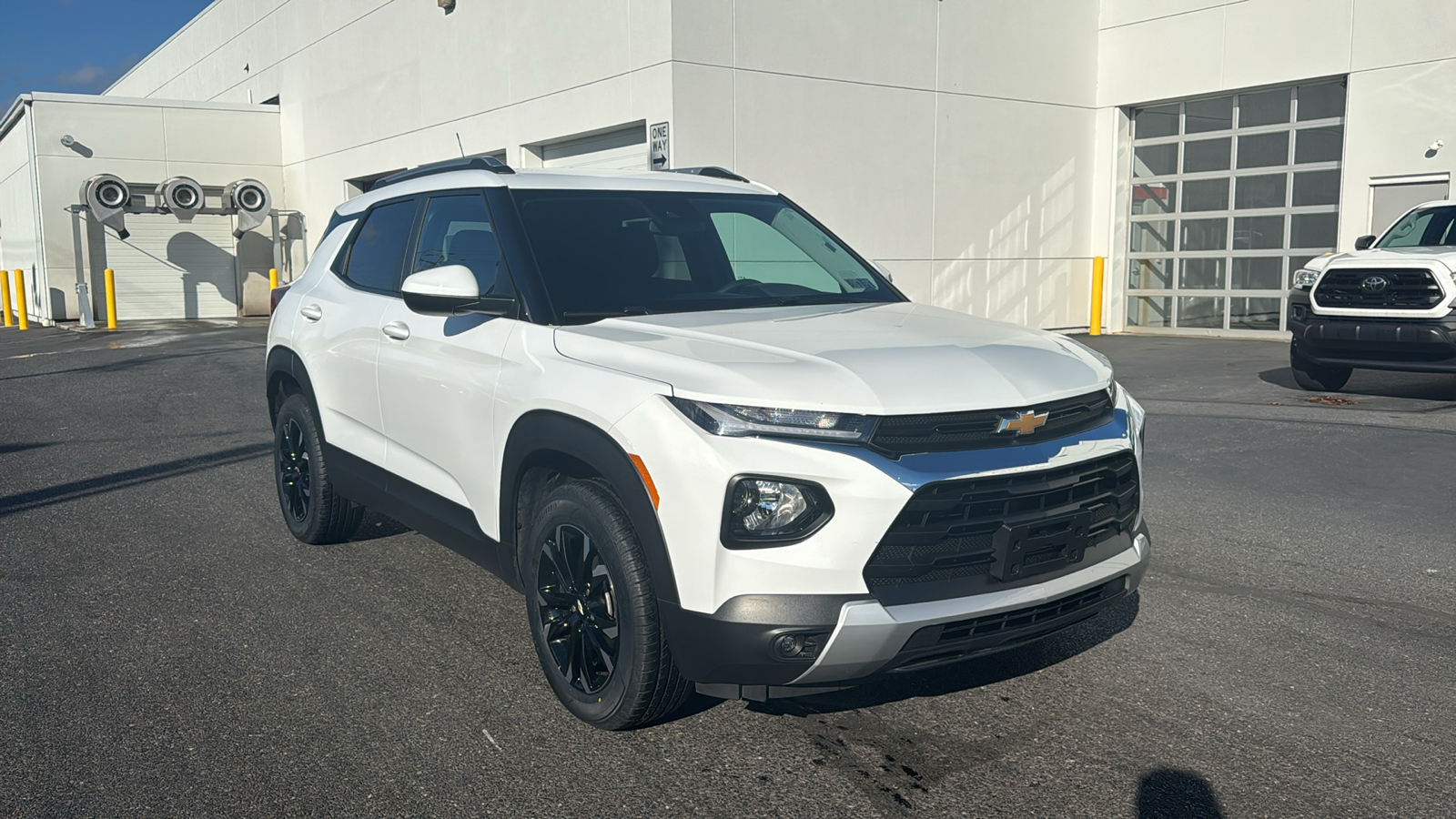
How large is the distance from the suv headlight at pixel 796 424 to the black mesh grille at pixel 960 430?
5cm

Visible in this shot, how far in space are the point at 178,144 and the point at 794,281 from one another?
2705 cm

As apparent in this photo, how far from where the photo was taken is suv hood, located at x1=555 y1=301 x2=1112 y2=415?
3.12 m

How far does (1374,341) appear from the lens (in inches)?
401

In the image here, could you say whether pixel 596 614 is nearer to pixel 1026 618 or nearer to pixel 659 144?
pixel 1026 618

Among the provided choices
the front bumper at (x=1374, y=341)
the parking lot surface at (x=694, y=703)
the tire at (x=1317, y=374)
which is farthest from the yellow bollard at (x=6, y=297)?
the front bumper at (x=1374, y=341)

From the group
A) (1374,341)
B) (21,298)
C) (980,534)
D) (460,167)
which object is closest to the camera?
(980,534)

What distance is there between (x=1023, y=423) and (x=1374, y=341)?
8548 mm

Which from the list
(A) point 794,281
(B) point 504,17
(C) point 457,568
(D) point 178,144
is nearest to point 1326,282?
(A) point 794,281

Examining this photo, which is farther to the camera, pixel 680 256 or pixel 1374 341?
pixel 1374 341

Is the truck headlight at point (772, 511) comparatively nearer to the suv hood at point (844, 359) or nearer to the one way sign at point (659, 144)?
the suv hood at point (844, 359)

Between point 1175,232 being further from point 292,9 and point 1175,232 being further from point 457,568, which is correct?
point 292,9

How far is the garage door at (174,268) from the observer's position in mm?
27516

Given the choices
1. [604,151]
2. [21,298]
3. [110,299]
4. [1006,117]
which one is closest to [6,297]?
[21,298]

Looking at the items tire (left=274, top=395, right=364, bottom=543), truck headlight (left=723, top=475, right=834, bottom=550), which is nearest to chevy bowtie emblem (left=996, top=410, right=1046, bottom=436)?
truck headlight (left=723, top=475, right=834, bottom=550)
